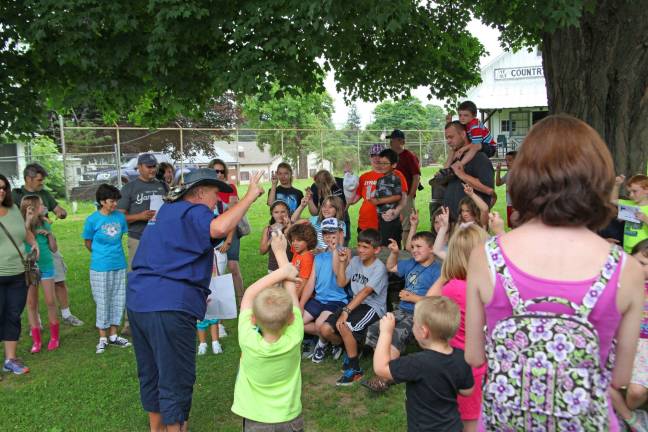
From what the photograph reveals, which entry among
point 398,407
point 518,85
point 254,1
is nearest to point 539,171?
point 398,407

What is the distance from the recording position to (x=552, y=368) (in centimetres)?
176

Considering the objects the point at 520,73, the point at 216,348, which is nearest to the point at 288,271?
the point at 216,348

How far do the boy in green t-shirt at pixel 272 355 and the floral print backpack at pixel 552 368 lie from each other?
1.59m

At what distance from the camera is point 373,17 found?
19.4 feet

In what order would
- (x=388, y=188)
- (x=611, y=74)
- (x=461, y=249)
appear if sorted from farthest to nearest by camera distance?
(x=388, y=188), (x=611, y=74), (x=461, y=249)

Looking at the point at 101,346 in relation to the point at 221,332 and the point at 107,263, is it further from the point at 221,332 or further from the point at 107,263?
the point at 221,332

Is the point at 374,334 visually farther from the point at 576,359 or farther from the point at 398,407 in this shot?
the point at 576,359

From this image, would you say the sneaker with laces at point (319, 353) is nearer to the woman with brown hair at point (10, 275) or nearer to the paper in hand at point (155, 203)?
the paper in hand at point (155, 203)

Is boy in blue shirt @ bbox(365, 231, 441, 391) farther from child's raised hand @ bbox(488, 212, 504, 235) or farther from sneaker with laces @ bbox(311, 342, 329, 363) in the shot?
child's raised hand @ bbox(488, 212, 504, 235)

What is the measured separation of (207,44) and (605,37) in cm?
484

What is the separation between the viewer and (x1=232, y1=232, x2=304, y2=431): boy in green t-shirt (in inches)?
127

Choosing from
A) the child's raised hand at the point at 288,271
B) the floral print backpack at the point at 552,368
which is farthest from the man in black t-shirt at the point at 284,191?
the floral print backpack at the point at 552,368

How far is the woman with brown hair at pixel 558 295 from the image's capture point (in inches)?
69.3

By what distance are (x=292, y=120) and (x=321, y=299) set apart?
42071 millimetres
